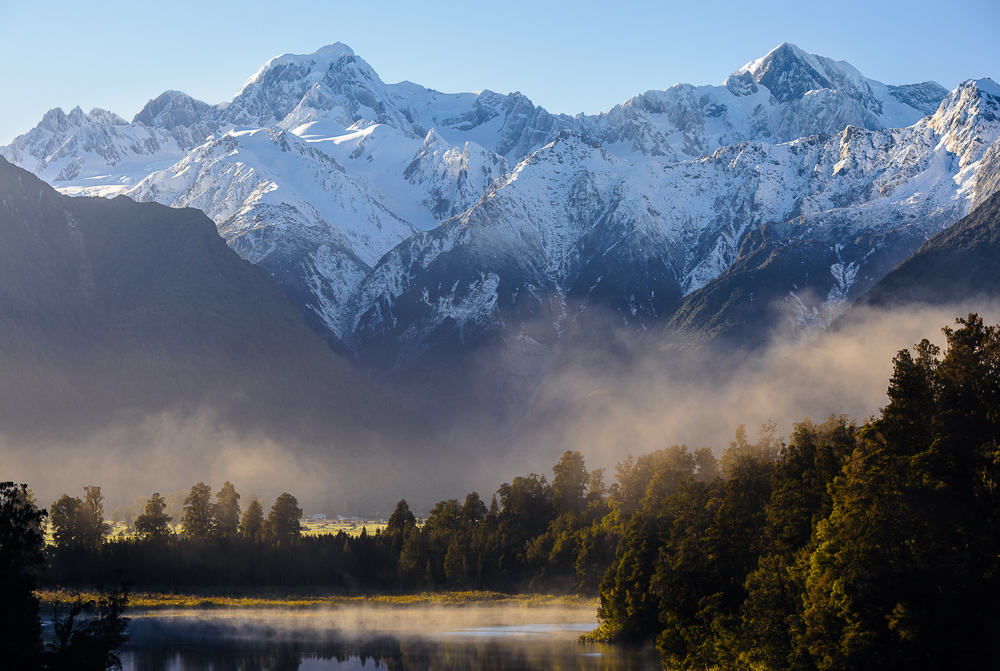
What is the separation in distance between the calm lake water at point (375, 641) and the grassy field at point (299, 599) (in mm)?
4489

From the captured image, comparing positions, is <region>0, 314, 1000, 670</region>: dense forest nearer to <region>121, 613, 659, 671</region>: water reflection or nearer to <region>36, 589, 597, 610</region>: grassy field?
<region>121, 613, 659, 671</region>: water reflection

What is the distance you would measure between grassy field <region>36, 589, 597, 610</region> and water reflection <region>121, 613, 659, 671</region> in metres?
13.9

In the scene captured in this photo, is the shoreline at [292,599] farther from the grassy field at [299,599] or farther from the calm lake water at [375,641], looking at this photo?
the calm lake water at [375,641]

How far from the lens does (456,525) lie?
7869 inches

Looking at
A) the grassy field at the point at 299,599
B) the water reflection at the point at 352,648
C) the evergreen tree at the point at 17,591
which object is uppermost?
the evergreen tree at the point at 17,591

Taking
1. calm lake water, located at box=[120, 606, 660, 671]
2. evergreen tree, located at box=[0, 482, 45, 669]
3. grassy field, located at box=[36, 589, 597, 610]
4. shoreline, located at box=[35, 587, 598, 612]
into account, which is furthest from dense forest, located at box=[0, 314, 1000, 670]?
shoreline, located at box=[35, 587, 598, 612]

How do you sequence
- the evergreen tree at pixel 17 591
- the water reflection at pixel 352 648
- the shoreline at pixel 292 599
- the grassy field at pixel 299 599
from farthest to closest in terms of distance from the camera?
1. the grassy field at pixel 299 599
2. the shoreline at pixel 292 599
3. the water reflection at pixel 352 648
4. the evergreen tree at pixel 17 591

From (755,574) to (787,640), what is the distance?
641 centimetres

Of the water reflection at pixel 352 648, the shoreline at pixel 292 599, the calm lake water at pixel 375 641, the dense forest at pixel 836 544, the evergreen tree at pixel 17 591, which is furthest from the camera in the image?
the shoreline at pixel 292 599

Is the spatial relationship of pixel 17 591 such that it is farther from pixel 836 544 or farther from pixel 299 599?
pixel 299 599

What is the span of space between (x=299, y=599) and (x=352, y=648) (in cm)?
5409

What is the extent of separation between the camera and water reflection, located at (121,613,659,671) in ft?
364

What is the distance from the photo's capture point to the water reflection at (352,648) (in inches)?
4370

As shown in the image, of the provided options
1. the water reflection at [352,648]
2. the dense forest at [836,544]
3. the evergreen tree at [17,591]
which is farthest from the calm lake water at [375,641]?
the evergreen tree at [17,591]
